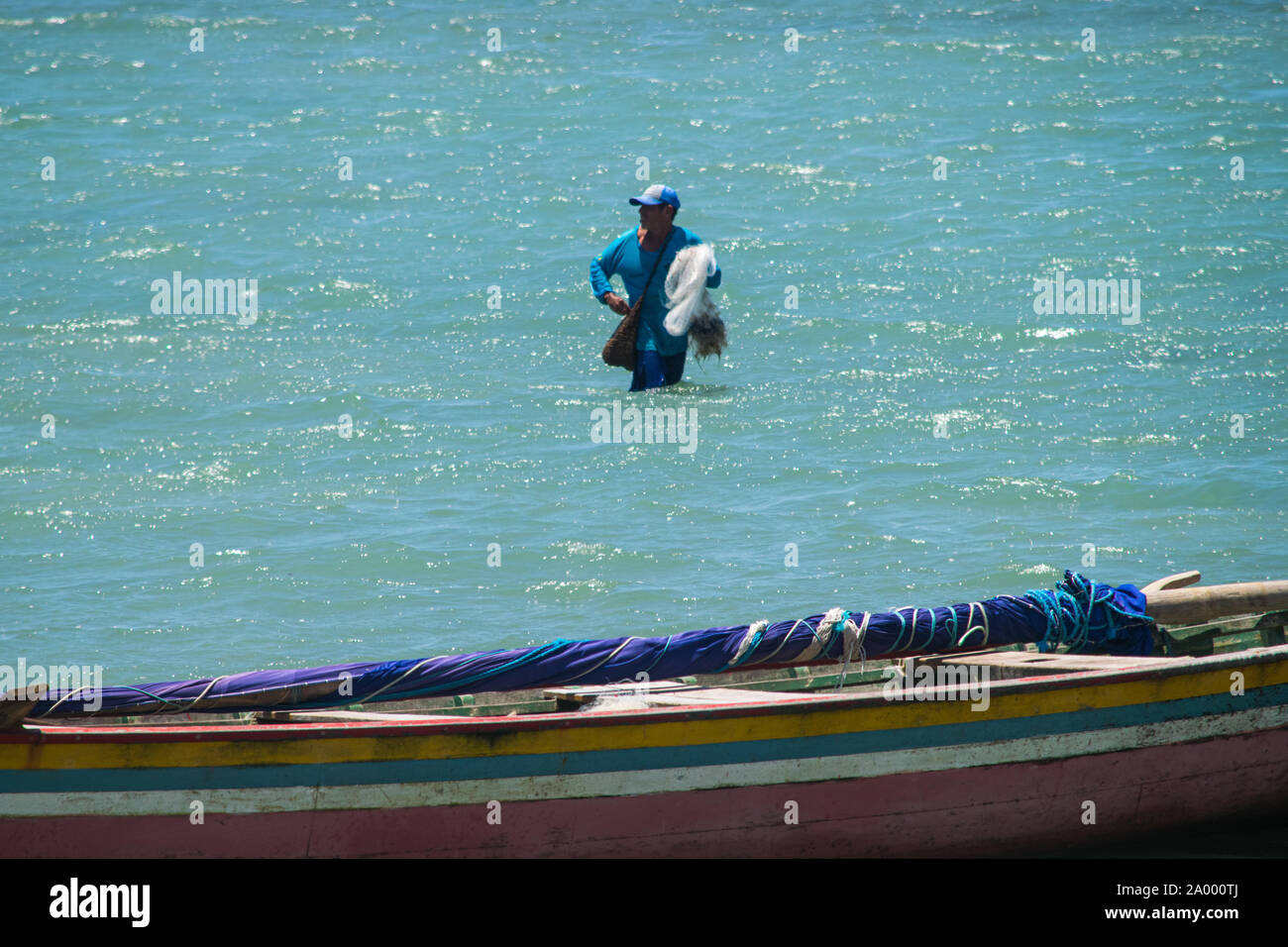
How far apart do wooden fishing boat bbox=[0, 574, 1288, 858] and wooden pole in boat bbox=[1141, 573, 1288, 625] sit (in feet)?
1.15

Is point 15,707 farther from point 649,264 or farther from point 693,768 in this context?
point 649,264

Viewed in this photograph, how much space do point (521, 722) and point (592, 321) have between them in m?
9.48

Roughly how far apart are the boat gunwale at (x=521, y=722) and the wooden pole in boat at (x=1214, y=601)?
1.97ft

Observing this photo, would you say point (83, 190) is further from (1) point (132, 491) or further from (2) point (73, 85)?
(1) point (132, 491)

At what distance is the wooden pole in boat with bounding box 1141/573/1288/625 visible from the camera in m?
7.14

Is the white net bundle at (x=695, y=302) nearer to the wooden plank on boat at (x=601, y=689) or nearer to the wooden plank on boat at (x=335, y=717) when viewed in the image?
the wooden plank on boat at (x=601, y=689)

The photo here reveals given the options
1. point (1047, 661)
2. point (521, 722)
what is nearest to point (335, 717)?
point (521, 722)

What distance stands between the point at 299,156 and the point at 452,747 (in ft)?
50.7

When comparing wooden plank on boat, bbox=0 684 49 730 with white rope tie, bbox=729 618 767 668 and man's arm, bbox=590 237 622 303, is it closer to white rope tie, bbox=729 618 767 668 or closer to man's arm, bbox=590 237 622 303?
white rope tie, bbox=729 618 767 668

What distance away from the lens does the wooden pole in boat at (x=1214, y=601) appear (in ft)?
23.4

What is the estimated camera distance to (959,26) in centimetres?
2353

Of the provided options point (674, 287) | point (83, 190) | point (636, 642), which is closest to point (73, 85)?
point (83, 190)

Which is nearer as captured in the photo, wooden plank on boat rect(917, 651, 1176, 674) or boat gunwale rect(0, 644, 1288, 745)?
boat gunwale rect(0, 644, 1288, 745)

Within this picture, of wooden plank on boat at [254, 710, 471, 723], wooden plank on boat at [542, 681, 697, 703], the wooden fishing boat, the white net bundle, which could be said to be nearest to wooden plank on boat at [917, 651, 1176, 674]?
the wooden fishing boat
